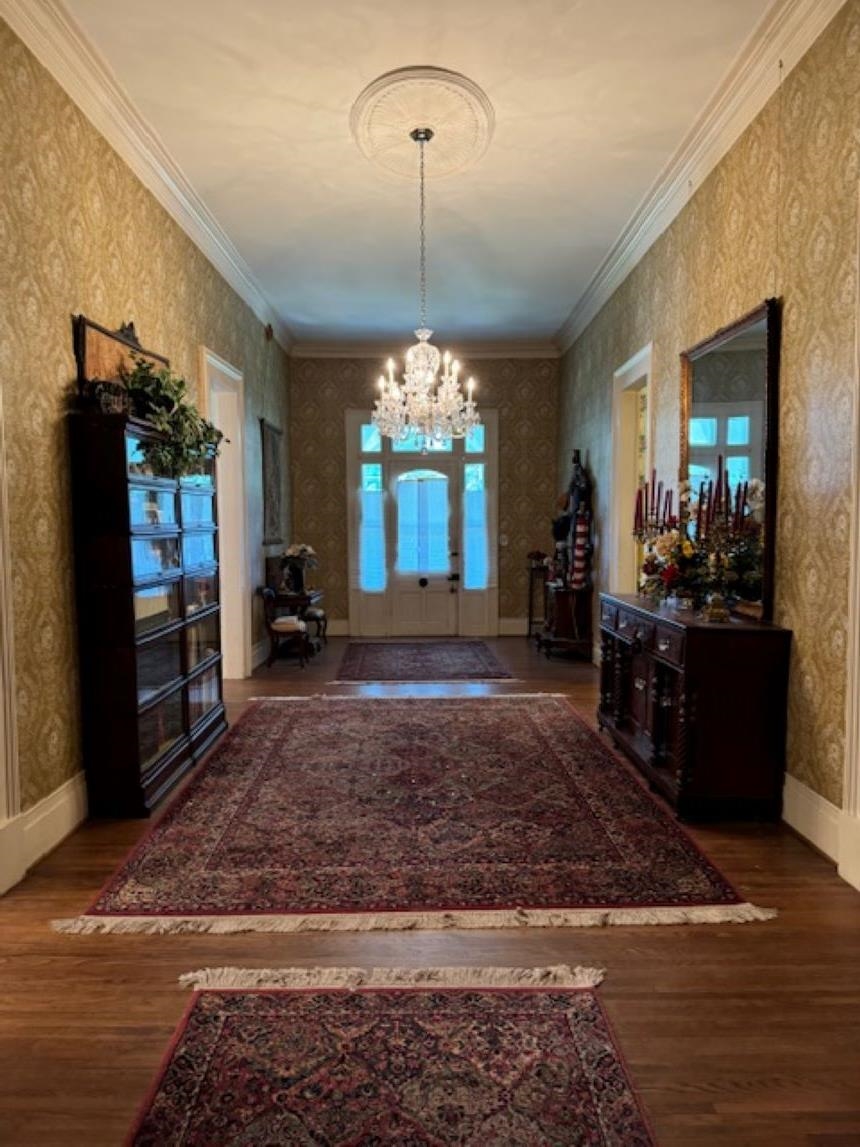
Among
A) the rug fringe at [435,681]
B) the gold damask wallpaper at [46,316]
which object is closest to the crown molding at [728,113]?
the gold damask wallpaper at [46,316]

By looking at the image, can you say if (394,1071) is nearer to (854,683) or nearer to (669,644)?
(854,683)

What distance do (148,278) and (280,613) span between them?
3851 millimetres

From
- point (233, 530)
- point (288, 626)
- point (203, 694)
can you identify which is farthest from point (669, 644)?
point (288, 626)

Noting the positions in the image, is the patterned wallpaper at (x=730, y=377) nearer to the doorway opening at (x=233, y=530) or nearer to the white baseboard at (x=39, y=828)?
the white baseboard at (x=39, y=828)

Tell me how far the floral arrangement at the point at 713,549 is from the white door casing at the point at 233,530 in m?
3.60

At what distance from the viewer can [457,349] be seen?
8594 millimetres

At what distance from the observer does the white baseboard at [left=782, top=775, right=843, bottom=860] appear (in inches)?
106

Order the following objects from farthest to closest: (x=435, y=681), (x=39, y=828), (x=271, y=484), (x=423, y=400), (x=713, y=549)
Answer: (x=271, y=484), (x=435, y=681), (x=423, y=400), (x=713, y=549), (x=39, y=828)

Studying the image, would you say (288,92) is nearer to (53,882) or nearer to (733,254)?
(733,254)

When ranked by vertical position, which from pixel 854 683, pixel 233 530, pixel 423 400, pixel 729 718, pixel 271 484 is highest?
pixel 423 400

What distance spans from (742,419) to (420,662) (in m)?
4.10

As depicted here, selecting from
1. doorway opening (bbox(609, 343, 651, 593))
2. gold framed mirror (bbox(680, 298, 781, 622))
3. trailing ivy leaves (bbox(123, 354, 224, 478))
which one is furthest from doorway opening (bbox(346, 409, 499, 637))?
trailing ivy leaves (bbox(123, 354, 224, 478))

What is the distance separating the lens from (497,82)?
333 cm

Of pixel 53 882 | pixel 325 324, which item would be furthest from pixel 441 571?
pixel 53 882
